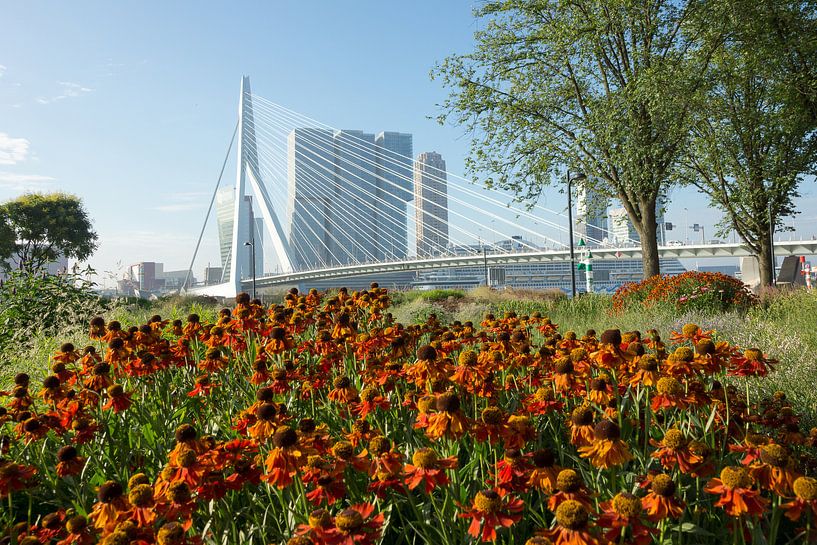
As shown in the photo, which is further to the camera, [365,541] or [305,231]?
[305,231]

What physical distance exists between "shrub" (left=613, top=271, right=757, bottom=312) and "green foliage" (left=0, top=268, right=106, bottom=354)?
29.4 ft

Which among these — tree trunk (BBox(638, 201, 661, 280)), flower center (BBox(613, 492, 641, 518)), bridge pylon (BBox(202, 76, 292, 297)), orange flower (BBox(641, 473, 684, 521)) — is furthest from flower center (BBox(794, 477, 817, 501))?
bridge pylon (BBox(202, 76, 292, 297))

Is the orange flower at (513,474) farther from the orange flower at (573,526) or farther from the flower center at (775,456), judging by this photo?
the flower center at (775,456)

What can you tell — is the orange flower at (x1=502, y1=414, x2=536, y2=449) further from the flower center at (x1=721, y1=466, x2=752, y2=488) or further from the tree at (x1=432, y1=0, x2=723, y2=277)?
the tree at (x1=432, y1=0, x2=723, y2=277)

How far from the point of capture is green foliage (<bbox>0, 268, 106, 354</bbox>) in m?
7.40

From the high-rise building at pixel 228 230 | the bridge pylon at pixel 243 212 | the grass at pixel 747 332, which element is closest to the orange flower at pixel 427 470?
the grass at pixel 747 332

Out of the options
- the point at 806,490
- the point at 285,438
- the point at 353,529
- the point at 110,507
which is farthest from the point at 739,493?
the point at 110,507

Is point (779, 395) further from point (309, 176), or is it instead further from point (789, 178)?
point (309, 176)

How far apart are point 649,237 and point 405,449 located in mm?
13355

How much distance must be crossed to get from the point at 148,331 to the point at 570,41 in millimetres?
13238

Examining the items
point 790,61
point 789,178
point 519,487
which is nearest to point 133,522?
point 519,487

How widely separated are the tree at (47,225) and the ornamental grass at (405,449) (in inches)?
1244

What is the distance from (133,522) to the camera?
1385 millimetres

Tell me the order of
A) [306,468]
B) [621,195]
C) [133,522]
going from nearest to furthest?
[133,522] < [306,468] < [621,195]
